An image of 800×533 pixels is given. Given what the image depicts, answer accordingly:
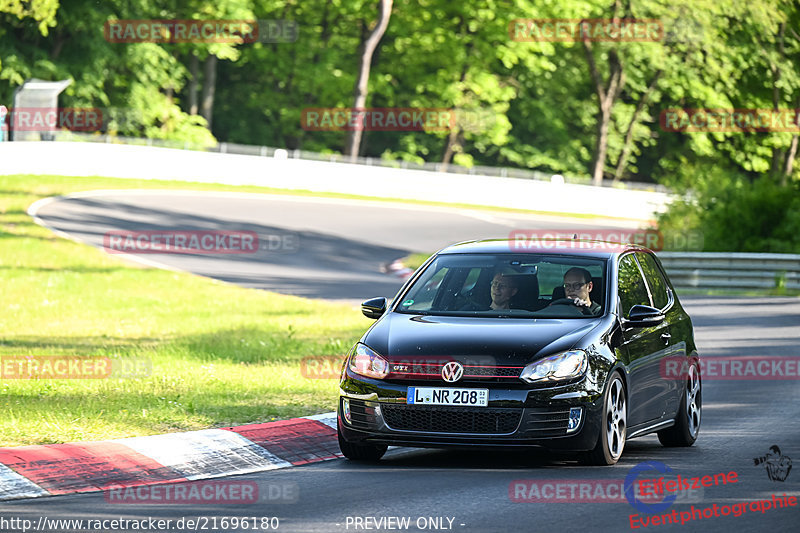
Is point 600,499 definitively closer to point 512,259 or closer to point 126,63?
point 512,259

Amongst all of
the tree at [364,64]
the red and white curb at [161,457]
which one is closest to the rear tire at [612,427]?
the red and white curb at [161,457]

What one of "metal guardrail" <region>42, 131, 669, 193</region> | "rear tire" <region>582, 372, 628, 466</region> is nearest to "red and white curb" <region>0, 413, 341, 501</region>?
"rear tire" <region>582, 372, 628, 466</region>

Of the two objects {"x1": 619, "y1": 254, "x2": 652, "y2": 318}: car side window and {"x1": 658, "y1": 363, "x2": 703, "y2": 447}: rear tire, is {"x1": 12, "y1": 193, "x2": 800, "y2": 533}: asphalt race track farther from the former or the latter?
{"x1": 619, "y1": 254, "x2": 652, "y2": 318}: car side window

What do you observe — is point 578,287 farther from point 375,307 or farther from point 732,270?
point 732,270

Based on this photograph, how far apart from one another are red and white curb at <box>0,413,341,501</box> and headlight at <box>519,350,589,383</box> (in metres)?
1.81

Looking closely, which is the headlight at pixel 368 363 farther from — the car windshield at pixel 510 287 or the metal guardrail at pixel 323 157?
the metal guardrail at pixel 323 157

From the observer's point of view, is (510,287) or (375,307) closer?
(510,287)

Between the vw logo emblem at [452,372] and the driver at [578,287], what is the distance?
135 centimetres

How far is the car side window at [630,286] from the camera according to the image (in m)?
9.77

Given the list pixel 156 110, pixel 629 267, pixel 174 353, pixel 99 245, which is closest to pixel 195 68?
pixel 156 110

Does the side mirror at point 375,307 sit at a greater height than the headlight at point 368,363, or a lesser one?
greater

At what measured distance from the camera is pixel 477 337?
8719 mm

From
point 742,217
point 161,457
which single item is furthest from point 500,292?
point 742,217

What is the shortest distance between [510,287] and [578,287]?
19.1 inches
